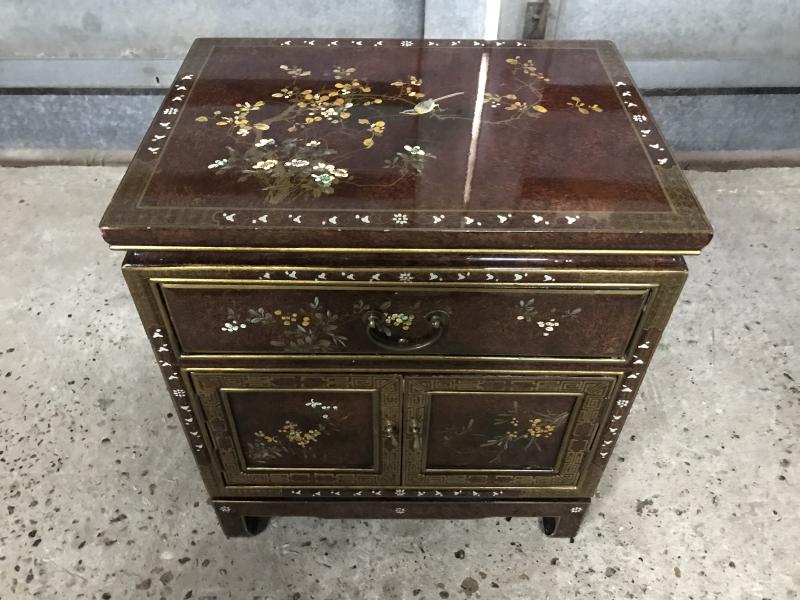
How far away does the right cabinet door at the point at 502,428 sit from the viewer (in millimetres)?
955

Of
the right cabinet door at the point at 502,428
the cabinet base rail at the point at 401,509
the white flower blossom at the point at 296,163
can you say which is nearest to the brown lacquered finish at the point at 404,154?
the white flower blossom at the point at 296,163

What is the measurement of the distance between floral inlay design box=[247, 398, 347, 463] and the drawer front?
0.15 m

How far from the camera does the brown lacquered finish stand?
78 cm

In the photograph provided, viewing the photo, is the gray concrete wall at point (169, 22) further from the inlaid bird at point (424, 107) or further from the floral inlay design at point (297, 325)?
the floral inlay design at point (297, 325)

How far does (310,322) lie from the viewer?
2.83ft

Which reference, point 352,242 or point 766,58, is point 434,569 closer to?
point 352,242

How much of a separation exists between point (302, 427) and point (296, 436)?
25 millimetres

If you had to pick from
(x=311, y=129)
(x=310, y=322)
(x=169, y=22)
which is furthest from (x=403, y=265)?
(x=169, y=22)

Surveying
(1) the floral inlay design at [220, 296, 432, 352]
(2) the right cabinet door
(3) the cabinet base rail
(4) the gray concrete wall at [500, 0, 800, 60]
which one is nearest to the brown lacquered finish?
(1) the floral inlay design at [220, 296, 432, 352]

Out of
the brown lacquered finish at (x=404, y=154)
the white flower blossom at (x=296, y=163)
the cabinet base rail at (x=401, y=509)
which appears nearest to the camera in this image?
the brown lacquered finish at (x=404, y=154)

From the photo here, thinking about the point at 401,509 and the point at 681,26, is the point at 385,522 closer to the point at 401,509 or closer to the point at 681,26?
the point at 401,509

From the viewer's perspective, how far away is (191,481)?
1.34 m

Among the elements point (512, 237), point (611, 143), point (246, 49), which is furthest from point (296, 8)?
point (512, 237)

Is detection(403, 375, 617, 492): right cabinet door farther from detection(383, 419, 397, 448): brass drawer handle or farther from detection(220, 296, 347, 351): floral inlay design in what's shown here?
detection(220, 296, 347, 351): floral inlay design
